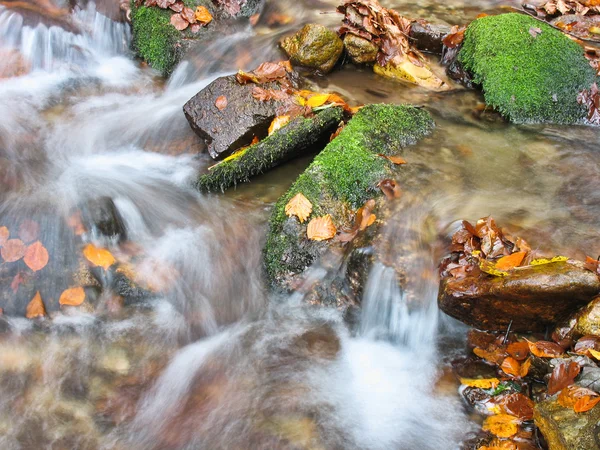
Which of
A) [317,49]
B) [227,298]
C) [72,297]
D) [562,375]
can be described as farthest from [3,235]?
[562,375]

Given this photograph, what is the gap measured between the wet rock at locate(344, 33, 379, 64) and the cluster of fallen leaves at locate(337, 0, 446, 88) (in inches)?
1.9

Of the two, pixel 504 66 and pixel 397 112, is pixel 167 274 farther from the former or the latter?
pixel 504 66

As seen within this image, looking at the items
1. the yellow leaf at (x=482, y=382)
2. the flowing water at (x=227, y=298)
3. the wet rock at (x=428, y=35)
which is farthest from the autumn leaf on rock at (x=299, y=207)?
the wet rock at (x=428, y=35)

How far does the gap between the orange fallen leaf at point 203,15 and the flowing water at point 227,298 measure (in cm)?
173

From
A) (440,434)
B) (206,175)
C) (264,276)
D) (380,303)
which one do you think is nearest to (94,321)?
(264,276)

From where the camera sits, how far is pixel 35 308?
4082 mm

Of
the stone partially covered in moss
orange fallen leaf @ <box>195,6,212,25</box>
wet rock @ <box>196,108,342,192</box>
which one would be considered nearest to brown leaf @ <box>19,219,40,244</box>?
wet rock @ <box>196,108,342,192</box>

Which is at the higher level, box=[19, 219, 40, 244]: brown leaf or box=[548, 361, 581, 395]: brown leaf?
box=[548, 361, 581, 395]: brown leaf

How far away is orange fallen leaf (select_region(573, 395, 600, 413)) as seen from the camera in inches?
110

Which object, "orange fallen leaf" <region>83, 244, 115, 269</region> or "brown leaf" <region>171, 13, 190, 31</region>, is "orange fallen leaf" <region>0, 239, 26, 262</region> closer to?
"orange fallen leaf" <region>83, 244, 115, 269</region>

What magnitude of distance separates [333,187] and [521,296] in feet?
5.82

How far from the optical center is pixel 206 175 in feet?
16.6

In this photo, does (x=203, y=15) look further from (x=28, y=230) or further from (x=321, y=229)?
(x=321, y=229)

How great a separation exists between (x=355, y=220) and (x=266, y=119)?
1572 millimetres
